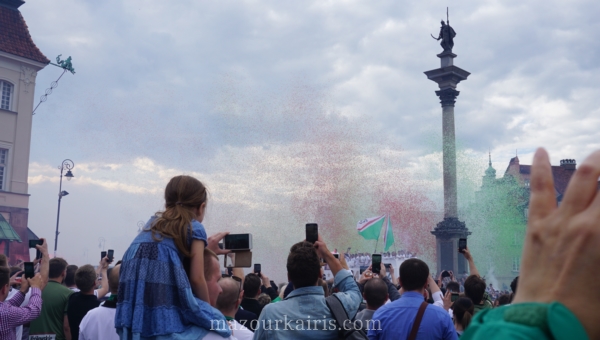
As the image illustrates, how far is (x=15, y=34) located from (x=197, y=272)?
3653 centimetres

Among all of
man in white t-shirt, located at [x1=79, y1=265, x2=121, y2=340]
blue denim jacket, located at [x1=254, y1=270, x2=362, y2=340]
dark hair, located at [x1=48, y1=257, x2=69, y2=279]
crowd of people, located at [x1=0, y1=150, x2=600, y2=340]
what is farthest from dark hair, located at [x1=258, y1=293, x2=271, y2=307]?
blue denim jacket, located at [x1=254, y1=270, x2=362, y2=340]

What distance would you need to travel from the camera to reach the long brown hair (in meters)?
3.34

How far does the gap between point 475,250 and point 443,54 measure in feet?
91.2

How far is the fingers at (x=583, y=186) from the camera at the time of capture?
999mm

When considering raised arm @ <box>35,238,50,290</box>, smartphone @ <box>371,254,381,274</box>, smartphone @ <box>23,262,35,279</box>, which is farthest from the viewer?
smartphone @ <box>371,254,381,274</box>


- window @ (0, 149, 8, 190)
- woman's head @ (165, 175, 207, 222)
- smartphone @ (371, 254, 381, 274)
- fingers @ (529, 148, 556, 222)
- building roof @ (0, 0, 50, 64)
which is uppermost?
building roof @ (0, 0, 50, 64)

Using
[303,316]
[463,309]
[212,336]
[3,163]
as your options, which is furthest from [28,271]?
[3,163]

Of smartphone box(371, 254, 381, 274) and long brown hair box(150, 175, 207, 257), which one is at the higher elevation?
long brown hair box(150, 175, 207, 257)

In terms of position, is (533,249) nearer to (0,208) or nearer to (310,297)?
(310,297)

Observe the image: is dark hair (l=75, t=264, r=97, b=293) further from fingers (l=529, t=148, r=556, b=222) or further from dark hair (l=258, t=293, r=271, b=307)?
fingers (l=529, t=148, r=556, b=222)

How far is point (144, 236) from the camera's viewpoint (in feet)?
11.2

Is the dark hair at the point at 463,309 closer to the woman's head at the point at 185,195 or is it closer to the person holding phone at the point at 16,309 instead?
the woman's head at the point at 185,195

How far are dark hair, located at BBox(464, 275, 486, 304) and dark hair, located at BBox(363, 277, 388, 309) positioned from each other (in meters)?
1.02

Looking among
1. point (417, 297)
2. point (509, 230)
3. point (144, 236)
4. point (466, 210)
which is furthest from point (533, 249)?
point (509, 230)
